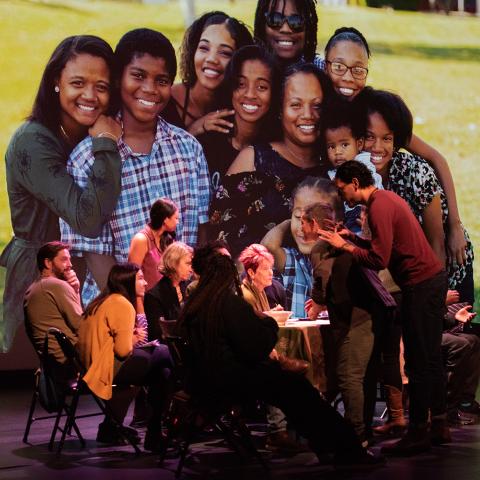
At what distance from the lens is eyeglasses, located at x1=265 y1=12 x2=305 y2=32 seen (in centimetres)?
909

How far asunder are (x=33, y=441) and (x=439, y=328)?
233cm

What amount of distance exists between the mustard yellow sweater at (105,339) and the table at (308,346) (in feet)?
2.64

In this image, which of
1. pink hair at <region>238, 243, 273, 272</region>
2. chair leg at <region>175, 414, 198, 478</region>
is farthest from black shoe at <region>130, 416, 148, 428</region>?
chair leg at <region>175, 414, 198, 478</region>

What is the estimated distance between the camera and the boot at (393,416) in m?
6.30

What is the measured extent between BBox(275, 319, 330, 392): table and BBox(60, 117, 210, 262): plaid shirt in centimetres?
306

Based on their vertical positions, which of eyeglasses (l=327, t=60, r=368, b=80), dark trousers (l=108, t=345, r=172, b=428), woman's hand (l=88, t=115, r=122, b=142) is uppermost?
eyeglasses (l=327, t=60, r=368, b=80)

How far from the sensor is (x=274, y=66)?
909 cm

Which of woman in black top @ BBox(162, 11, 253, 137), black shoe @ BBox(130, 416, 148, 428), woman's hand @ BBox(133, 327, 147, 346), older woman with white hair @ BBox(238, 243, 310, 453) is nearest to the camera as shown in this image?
older woman with white hair @ BBox(238, 243, 310, 453)

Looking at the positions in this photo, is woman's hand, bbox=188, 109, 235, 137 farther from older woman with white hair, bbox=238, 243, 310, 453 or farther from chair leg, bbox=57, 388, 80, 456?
chair leg, bbox=57, 388, 80, 456

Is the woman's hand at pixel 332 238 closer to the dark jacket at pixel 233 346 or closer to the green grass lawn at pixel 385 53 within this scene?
the dark jacket at pixel 233 346

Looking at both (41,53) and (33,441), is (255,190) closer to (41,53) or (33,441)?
(41,53)

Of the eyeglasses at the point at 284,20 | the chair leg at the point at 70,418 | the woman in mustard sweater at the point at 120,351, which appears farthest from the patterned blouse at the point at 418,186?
the chair leg at the point at 70,418

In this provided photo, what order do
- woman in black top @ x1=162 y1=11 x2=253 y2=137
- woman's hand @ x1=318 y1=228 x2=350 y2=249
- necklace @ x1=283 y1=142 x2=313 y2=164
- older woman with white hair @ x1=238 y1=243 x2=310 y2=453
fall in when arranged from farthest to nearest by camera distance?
necklace @ x1=283 y1=142 x2=313 y2=164 → woman in black top @ x1=162 y1=11 x2=253 y2=137 → older woman with white hair @ x1=238 y1=243 x2=310 y2=453 → woman's hand @ x1=318 y1=228 x2=350 y2=249

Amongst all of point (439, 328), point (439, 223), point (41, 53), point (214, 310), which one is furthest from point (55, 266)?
point (439, 223)
